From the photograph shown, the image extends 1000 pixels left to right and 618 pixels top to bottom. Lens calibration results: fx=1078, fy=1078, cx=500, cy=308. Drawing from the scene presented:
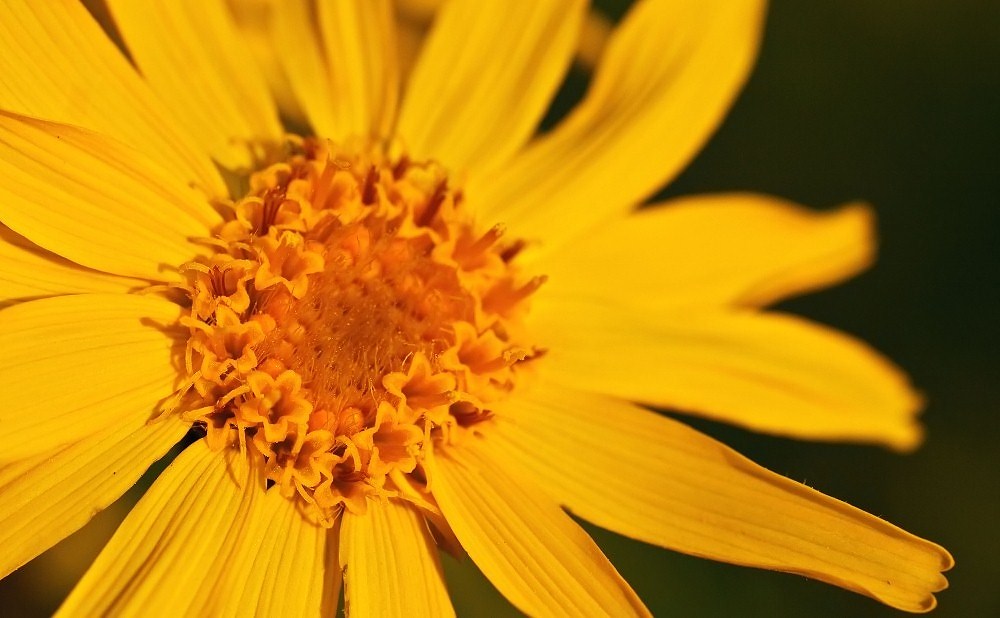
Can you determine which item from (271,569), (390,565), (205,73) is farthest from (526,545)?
(205,73)

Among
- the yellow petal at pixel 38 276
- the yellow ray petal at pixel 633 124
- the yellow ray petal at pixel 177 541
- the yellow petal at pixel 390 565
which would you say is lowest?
the yellow petal at pixel 390 565

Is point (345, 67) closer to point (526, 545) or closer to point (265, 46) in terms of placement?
point (265, 46)

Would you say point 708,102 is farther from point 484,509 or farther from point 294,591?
point 294,591

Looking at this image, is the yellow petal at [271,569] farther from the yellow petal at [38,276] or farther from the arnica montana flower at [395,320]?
the yellow petal at [38,276]

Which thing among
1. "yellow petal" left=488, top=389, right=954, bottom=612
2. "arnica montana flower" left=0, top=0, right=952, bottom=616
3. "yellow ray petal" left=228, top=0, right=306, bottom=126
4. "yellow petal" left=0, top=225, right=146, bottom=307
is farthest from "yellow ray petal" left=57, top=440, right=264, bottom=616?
"yellow ray petal" left=228, top=0, right=306, bottom=126

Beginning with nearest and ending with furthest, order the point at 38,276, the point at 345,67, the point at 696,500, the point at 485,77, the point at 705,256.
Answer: the point at 38,276, the point at 696,500, the point at 345,67, the point at 485,77, the point at 705,256

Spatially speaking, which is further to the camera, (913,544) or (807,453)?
(807,453)

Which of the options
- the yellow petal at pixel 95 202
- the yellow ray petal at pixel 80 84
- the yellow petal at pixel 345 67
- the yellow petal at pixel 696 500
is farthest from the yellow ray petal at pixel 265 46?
the yellow petal at pixel 696 500

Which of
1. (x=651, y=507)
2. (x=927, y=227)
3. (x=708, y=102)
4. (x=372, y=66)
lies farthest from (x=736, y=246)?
(x=927, y=227)
